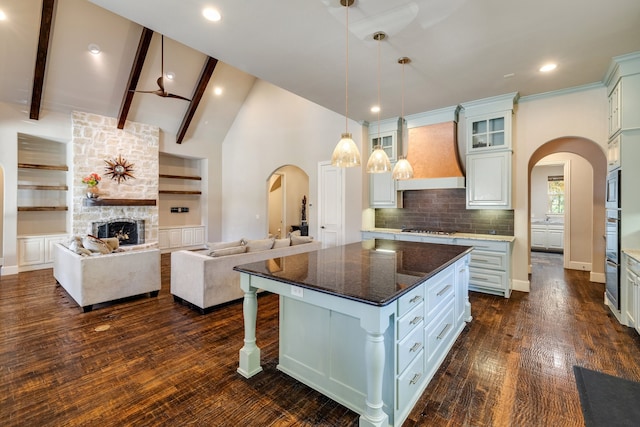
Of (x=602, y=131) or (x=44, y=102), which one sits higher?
(x=44, y=102)

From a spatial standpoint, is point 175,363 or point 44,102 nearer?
point 175,363

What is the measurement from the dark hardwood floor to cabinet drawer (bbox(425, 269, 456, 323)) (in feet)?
1.78

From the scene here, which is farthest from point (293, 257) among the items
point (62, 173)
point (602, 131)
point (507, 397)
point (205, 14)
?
point (62, 173)

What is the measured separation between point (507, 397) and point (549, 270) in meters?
5.08

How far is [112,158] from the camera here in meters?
6.93

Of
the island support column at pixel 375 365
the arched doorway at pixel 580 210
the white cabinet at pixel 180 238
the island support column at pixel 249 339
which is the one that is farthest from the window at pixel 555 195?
the white cabinet at pixel 180 238

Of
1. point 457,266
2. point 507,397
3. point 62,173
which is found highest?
point 62,173

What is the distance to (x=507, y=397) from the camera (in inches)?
83.7

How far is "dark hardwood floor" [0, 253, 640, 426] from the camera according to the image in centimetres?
194

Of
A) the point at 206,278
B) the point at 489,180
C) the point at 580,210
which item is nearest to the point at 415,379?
the point at 206,278

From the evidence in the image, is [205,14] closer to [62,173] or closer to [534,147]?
[534,147]

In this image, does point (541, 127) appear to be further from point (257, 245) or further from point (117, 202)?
point (117, 202)

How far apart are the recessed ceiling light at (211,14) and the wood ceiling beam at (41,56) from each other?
425 cm

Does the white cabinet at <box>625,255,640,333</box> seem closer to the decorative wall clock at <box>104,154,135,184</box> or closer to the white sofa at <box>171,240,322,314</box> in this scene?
the white sofa at <box>171,240,322,314</box>
